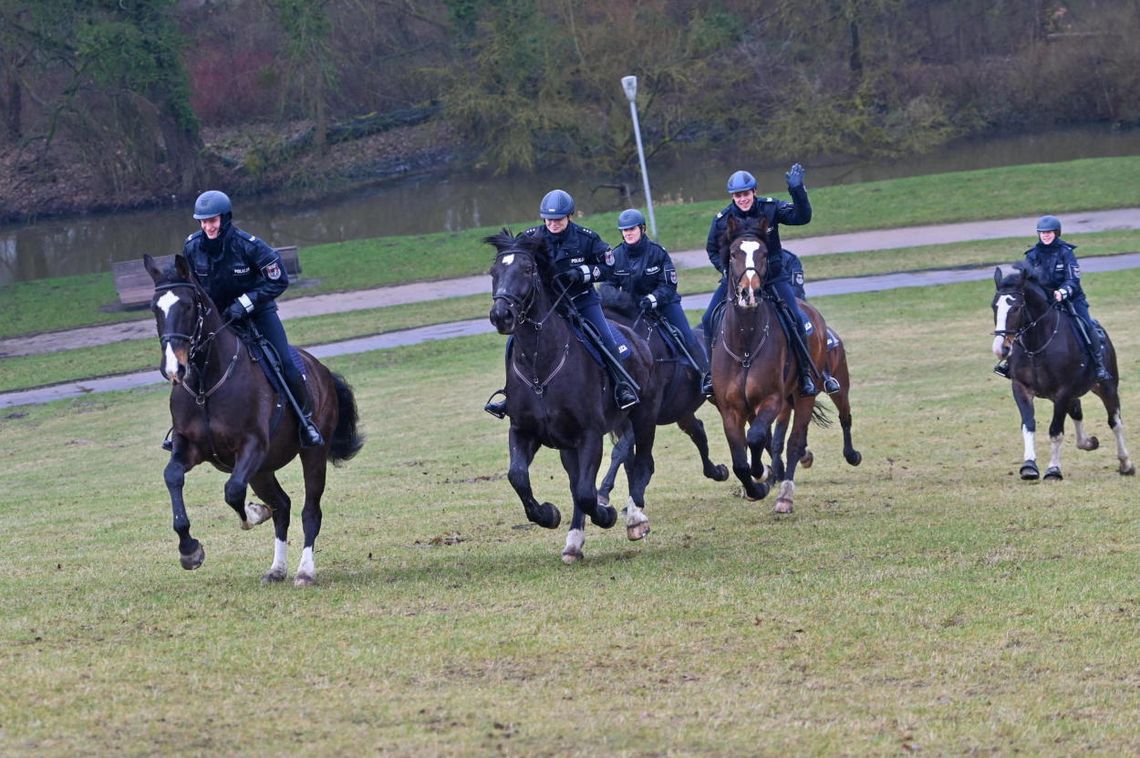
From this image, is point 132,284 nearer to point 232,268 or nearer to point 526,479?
point 232,268

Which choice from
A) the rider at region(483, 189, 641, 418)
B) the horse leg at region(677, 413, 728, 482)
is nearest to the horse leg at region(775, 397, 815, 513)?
the horse leg at region(677, 413, 728, 482)

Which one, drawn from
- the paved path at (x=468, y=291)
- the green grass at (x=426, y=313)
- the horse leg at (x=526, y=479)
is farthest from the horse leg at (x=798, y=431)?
the green grass at (x=426, y=313)

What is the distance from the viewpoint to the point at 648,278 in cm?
1554

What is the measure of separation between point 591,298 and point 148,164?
164 ft

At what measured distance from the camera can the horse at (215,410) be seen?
36.0 ft

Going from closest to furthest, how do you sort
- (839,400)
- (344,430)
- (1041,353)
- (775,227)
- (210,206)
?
(210,206) < (344,430) < (775,227) < (1041,353) < (839,400)

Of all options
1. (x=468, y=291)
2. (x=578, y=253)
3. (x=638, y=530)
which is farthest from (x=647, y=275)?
(x=468, y=291)

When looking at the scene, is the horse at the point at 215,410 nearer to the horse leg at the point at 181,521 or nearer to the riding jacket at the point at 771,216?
the horse leg at the point at 181,521

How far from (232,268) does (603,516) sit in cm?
357

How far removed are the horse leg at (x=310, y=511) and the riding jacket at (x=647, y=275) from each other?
4025mm

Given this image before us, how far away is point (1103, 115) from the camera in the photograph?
5875cm

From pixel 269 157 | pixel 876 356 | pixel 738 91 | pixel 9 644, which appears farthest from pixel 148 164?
pixel 9 644

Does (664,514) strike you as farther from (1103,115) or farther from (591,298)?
(1103,115)

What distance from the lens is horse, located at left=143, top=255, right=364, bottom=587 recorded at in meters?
11.0
